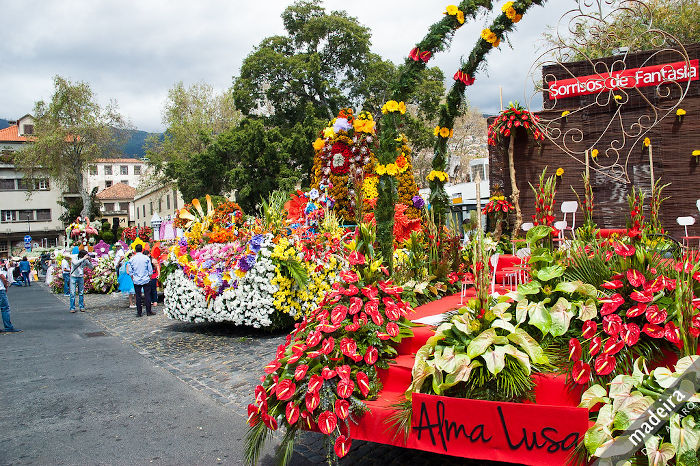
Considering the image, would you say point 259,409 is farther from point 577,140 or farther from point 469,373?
point 577,140

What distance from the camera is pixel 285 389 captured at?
3232 millimetres

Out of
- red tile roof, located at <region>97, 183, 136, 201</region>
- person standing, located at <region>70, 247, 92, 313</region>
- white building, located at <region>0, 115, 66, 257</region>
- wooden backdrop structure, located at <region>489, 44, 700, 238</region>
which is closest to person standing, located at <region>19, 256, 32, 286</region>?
person standing, located at <region>70, 247, 92, 313</region>

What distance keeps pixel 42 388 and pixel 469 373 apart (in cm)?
568

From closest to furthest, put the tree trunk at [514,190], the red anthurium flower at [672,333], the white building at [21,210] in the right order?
the red anthurium flower at [672,333]
the tree trunk at [514,190]
the white building at [21,210]

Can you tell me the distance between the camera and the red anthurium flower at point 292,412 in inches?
124

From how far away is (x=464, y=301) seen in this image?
5082 millimetres

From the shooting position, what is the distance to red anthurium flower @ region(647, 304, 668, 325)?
106 inches

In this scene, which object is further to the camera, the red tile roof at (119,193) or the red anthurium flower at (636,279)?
the red tile roof at (119,193)

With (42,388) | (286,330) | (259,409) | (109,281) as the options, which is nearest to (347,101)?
(109,281)

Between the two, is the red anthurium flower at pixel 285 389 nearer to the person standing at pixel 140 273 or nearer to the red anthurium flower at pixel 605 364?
the red anthurium flower at pixel 605 364

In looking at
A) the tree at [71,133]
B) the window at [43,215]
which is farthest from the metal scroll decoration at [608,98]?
the window at [43,215]

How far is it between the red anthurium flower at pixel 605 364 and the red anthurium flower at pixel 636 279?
43 cm

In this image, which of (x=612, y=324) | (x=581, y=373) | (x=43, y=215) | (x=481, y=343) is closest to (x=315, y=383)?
(x=481, y=343)

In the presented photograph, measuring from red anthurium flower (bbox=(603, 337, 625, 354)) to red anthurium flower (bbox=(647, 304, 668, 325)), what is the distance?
0.63ft
